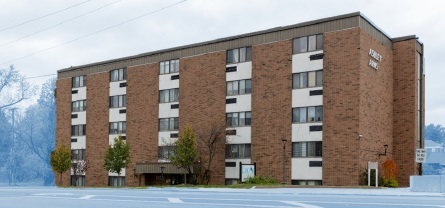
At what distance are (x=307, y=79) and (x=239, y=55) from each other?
6.35 m

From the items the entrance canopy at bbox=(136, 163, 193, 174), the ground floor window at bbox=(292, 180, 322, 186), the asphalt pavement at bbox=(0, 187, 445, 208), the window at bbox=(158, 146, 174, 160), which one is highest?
the window at bbox=(158, 146, 174, 160)

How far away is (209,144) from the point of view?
44094 millimetres

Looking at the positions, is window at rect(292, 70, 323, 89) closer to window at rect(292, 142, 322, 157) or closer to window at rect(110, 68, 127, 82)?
window at rect(292, 142, 322, 157)

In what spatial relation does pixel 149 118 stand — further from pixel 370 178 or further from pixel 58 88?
pixel 370 178

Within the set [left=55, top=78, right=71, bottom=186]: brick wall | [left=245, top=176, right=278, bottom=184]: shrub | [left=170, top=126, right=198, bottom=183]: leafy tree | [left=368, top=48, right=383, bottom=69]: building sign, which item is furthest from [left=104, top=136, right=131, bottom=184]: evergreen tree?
[left=368, top=48, right=383, bottom=69]: building sign

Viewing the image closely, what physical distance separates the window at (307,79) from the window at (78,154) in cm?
2469

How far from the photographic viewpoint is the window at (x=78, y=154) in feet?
186

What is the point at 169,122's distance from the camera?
49.3 meters

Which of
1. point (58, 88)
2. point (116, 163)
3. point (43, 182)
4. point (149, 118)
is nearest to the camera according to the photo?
point (116, 163)

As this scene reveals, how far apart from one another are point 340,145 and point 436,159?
7504cm

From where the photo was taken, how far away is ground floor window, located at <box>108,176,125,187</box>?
52878mm

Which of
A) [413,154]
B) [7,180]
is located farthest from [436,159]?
[7,180]

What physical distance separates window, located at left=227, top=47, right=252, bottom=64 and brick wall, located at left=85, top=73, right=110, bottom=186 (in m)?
14.7

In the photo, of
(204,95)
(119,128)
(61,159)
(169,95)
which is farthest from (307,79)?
(61,159)
